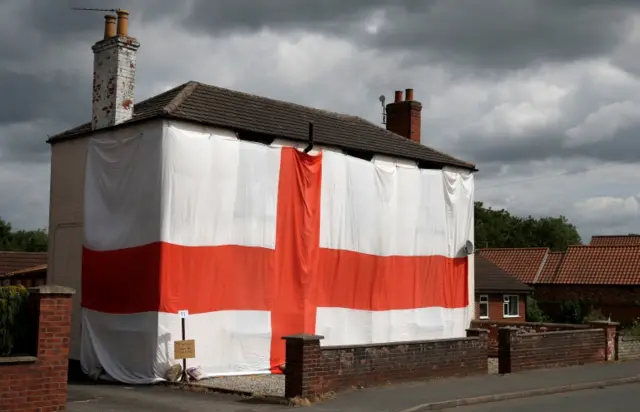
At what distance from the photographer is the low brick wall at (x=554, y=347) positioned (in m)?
19.7

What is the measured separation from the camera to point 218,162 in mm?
18688

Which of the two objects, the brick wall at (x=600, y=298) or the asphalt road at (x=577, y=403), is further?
the brick wall at (x=600, y=298)

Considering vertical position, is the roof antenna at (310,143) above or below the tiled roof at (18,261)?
above

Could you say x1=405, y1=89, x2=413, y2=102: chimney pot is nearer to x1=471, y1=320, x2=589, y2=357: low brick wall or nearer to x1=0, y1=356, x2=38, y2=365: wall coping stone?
x1=471, y1=320, x2=589, y2=357: low brick wall

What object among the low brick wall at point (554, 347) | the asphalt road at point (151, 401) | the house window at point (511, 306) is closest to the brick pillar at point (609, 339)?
the low brick wall at point (554, 347)

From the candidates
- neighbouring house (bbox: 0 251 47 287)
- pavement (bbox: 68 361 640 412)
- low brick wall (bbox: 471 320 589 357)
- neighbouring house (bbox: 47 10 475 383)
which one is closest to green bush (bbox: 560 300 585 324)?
low brick wall (bbox: 471 320 589 357)

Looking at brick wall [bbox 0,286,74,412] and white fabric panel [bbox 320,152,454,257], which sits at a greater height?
white fabric panel [bbox 320,152,454,257]

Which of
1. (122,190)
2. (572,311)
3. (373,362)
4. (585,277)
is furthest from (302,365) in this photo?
→ (585,277)

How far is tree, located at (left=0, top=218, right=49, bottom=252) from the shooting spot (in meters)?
78.7

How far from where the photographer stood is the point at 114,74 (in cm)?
1942

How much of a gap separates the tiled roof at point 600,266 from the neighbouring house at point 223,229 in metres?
23.7

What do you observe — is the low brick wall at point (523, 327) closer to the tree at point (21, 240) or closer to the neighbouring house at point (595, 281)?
the neighbouring house at point (595, 281)

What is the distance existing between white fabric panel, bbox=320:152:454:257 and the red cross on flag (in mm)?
50

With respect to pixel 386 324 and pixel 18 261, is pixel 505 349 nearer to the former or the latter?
pixel 386 324
